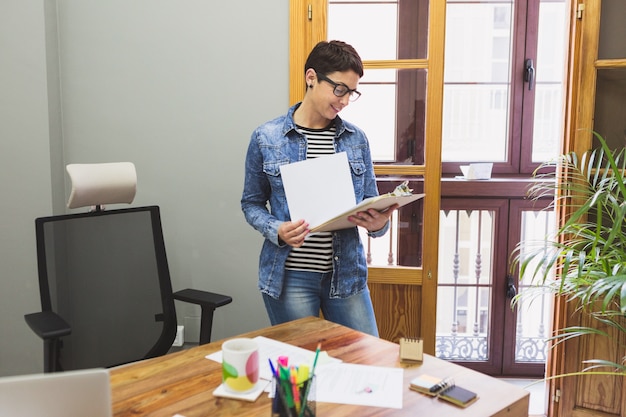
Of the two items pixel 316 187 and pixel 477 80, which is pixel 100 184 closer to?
pixel 316 187

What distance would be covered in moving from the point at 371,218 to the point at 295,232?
240 millimetres

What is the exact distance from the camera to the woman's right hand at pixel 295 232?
5.99 ft

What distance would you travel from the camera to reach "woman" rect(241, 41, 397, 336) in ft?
6.42

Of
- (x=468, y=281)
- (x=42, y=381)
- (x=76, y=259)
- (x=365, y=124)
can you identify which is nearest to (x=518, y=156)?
(x=468, y=281)

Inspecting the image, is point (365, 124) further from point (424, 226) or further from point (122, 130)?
point (122, 130)

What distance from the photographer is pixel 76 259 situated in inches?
77.5

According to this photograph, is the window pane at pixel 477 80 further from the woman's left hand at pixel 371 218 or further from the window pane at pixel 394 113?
the woman's left hand at pixel 371 218

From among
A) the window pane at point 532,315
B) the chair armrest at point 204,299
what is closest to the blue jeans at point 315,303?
the chair armrest at point 204,299

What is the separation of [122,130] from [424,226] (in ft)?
4.71

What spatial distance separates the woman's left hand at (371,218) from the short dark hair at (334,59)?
48cm

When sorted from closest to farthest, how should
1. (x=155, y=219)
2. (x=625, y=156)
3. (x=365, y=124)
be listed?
(x=155, y=219), (x=625, y=156), (x=365, y=124)

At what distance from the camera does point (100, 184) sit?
1997 mm

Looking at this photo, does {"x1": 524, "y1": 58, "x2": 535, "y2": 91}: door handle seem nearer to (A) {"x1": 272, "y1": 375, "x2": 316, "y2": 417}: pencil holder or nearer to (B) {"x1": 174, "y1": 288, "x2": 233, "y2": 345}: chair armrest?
(B) {"x1": 174, "y1": 288, "x2": 233, "y2": 345}: chair armrest

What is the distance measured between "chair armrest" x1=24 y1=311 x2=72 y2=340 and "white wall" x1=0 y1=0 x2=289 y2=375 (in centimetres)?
100
